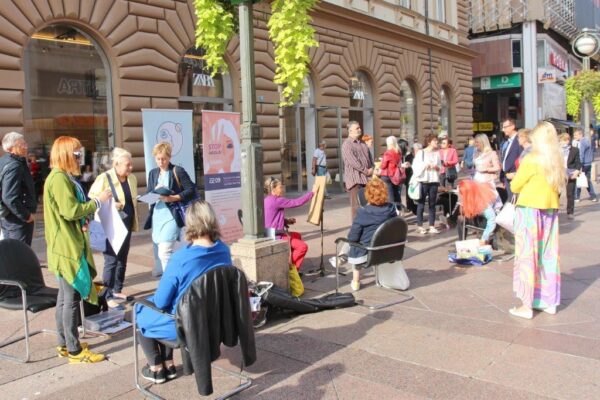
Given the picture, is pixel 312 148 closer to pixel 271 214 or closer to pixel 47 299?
pixel 271 214

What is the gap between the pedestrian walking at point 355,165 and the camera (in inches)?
356

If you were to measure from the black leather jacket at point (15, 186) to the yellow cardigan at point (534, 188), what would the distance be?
497cm

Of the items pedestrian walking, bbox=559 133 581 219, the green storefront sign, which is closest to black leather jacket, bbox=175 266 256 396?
pedestrian walking, bbox=559 133 581 219

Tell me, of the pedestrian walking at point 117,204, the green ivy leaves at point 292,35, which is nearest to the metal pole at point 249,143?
the green ivy leaves at point 292,35

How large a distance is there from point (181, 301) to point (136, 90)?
1016cm

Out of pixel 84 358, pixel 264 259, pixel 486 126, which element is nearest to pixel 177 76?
pixel 264 259

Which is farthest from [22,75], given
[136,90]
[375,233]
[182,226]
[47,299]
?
[375,233]

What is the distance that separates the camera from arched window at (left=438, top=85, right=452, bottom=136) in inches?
1042

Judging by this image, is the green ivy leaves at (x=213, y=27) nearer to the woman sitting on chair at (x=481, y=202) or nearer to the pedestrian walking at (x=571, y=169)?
the woman sitting on chair at (x=481, y=202)

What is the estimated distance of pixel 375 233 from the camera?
5836 millimetres

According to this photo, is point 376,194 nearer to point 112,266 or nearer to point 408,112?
point 112,266

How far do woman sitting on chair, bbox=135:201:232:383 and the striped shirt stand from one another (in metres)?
5.46

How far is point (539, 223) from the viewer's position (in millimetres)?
5359

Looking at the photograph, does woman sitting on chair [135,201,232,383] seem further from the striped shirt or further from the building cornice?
the building cornice
